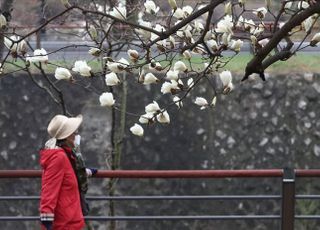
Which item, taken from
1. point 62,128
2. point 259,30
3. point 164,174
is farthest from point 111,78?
point 164,174

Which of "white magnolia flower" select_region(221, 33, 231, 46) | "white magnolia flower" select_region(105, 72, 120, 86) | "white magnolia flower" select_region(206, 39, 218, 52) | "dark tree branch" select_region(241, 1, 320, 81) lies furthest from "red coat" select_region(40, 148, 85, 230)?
"dark tree branch" select_region(241, 1, 320, 81)

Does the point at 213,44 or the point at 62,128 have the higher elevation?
the point at 213,44

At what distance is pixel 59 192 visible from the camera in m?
4.23

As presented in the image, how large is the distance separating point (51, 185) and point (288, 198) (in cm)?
177

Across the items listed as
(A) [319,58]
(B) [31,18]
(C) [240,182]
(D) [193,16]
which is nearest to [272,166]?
(C) [240,182]

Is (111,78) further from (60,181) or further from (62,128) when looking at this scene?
(60,181)

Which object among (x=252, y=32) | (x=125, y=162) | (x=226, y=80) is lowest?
(x=125, y=162)

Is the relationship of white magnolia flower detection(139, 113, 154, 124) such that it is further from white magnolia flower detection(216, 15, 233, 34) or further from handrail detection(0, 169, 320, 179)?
handrail detection(0, 169, 320, 179)

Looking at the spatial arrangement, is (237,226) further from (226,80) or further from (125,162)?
(226,80)

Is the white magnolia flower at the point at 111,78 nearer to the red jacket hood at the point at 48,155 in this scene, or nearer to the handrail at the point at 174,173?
the red jacket hood at the point at 48,155

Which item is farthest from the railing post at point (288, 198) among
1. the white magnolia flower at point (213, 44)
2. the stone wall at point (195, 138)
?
the stone wall at point (195, 138)

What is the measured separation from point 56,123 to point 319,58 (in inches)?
260

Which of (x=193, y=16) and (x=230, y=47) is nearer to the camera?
(x=193, y=16)

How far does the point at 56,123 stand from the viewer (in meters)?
4.27
